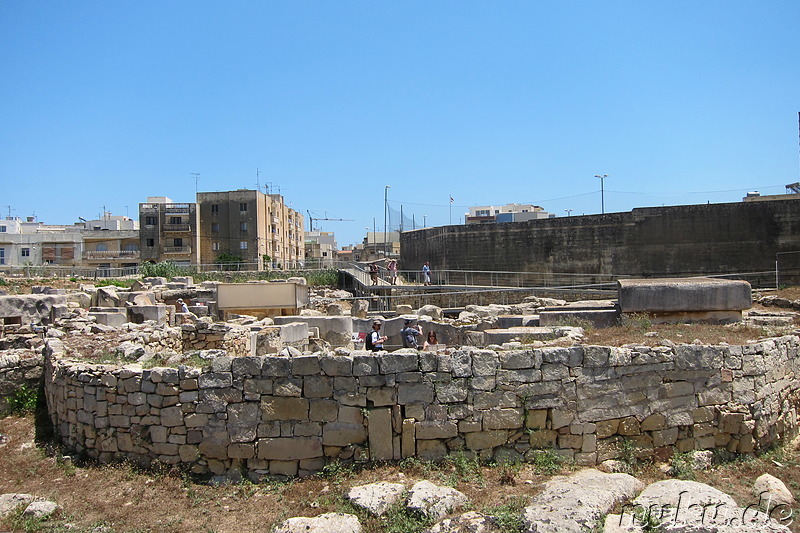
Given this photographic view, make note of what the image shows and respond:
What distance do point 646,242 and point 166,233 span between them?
45.5 meters

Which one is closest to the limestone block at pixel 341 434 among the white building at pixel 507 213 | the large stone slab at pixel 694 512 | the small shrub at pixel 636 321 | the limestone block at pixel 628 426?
the large stone slab at pixel 694 512

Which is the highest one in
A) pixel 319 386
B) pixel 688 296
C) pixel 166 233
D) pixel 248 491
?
pixel 166 233

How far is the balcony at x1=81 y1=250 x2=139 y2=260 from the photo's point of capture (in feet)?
191

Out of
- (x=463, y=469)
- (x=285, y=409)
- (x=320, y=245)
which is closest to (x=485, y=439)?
(x=463, y=469)

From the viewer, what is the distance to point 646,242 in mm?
29984

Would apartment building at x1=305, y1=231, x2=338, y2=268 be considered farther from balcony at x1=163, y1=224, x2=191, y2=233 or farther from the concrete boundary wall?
the concrete boundary wall

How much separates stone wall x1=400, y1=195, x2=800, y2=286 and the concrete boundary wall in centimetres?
2454

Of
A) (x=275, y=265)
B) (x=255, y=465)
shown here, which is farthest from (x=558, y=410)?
(x=275, y=265)

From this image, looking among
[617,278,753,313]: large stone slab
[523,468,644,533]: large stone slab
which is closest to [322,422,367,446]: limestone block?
[523,468,644,533]: large stone slab

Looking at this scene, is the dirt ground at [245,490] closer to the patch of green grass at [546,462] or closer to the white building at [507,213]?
the patch of green grass at [546,462]

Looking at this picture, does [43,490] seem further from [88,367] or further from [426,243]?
[426,243]

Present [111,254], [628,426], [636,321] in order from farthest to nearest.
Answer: [111,254] < [636,321] < [628,426]

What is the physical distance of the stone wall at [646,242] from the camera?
28.2m

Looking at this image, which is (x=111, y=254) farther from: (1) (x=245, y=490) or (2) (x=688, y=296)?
(1) (x=245, y=490)
